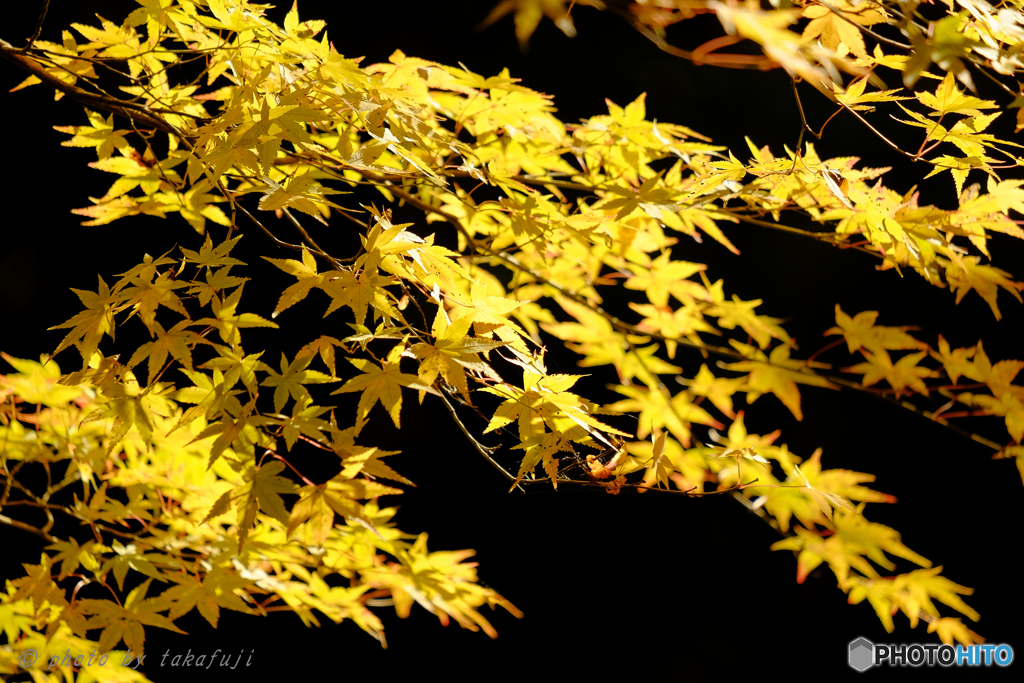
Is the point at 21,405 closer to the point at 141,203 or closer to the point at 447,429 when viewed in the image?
the point at 141,203

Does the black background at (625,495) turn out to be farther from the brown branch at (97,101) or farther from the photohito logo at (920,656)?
the brown branch at (97,101)

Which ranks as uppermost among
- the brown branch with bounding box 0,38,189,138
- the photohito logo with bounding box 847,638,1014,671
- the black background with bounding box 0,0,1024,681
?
the brown branch with bounding box 0,38,189,138

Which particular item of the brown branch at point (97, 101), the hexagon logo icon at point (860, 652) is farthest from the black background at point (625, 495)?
the brown branch at point (97, 101)

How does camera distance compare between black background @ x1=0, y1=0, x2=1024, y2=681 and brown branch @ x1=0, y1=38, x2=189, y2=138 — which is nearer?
brown branch @ x1=0, y1=38, x2=189, y2=138

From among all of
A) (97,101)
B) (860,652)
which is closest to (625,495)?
(860,652)

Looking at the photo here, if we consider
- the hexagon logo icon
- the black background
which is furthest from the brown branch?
the hexagon logo icon

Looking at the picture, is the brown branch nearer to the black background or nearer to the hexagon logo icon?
the black background

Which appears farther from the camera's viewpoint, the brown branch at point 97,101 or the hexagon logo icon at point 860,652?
the hexagon logo icon at point 860,652
